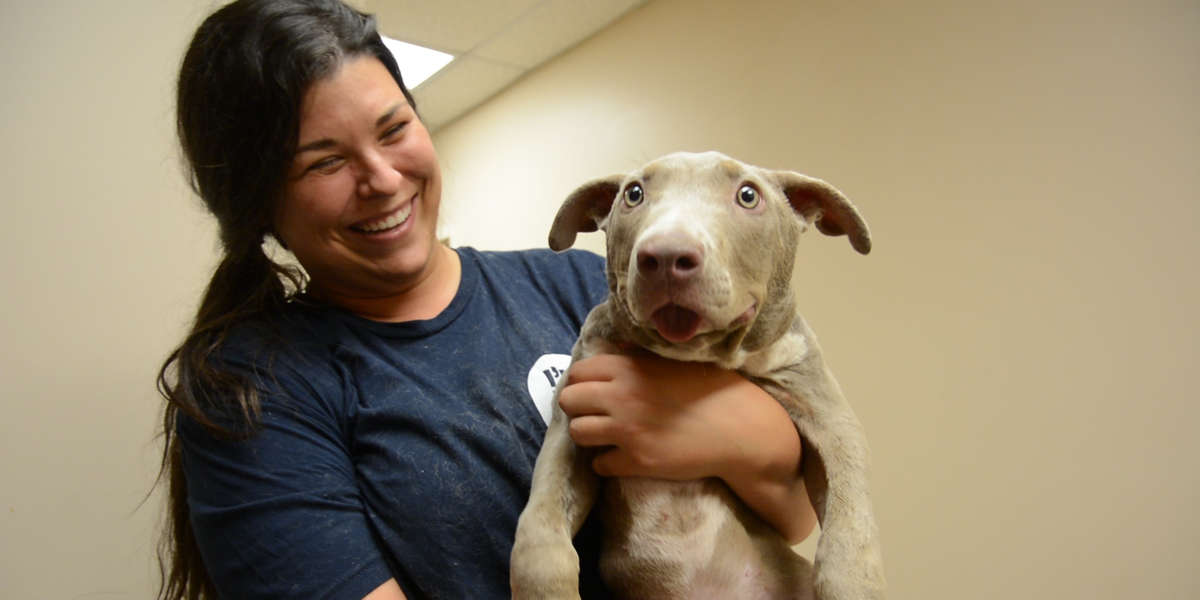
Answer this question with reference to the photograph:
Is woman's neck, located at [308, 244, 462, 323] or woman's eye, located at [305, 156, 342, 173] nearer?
woman's eye, located at [305, 156, 342, 173]

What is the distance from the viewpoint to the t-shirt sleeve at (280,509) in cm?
120

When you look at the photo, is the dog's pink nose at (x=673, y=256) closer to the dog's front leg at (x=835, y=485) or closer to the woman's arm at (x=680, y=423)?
the woman's arm at (x=680, y=423)

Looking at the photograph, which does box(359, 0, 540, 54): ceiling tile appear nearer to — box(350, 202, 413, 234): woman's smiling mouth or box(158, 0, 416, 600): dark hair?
box(158, 0, 416, 600): dark hair

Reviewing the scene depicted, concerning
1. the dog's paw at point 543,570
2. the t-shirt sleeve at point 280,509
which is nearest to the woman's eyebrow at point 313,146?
the t-shirt sleeve at point 280,509

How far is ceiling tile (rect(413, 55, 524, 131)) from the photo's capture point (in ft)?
16.5

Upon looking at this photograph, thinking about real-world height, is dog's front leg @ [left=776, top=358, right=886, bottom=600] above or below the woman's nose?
below

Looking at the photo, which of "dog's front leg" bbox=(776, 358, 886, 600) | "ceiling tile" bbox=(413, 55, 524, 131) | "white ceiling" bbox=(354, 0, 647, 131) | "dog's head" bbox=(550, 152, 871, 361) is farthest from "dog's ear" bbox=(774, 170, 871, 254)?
"ceiling tile" bbox=(413, 55, 524, 131)

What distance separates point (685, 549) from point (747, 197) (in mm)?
650

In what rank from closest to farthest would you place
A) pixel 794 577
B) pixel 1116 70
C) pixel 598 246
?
pixel 794 577
pixel 1116 70
pixel 598 246

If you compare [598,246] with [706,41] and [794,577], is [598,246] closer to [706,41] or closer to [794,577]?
[706,41]

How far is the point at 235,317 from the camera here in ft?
4.80

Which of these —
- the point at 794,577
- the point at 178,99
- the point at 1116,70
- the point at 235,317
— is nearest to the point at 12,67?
the point at 178,99

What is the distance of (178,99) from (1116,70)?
2657mm

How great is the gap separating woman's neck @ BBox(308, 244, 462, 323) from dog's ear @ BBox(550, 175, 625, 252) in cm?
28
